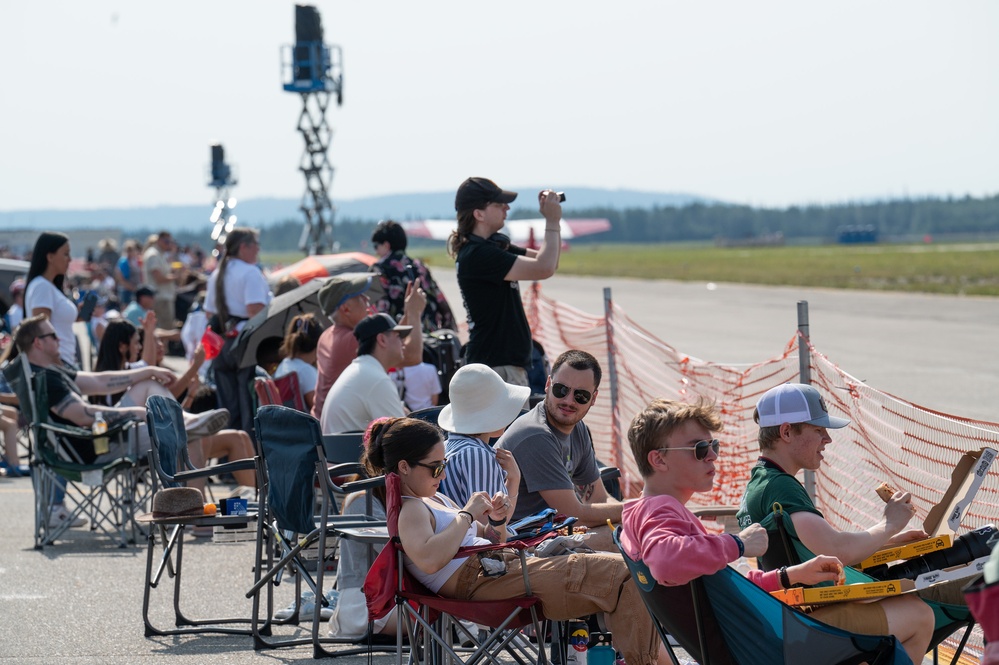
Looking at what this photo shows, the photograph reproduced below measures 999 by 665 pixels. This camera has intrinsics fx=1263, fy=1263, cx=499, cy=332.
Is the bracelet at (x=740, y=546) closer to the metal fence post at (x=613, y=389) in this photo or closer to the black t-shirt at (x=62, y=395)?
the black t-shirt at (x=62, y=395)

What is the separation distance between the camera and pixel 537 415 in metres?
5.11

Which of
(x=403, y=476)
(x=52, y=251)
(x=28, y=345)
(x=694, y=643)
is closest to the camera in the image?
(x=694, y=643)

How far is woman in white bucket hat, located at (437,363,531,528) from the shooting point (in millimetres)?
4738

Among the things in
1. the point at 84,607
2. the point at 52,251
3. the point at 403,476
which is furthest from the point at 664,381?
the point at 403,476

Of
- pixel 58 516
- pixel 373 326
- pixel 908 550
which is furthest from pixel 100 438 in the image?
pixel 908 550

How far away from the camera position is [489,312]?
268 inches

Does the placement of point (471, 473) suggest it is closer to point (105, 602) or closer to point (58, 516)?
point (105, 602)

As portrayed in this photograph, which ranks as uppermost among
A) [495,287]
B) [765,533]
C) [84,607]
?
[495,287]

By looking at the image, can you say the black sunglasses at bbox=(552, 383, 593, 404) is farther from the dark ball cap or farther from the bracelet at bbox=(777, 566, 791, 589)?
the dark ball cap

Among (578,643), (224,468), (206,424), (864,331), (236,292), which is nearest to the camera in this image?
(578,643)

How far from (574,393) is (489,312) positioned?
74.0 inches

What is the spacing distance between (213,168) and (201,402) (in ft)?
89.5

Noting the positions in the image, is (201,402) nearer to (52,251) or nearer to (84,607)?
(52,251)

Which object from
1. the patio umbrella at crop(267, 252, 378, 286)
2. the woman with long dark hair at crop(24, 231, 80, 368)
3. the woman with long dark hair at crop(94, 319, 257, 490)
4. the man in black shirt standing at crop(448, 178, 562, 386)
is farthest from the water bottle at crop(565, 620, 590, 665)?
the patio umbrella at crop(267, 252, 378, 286)
